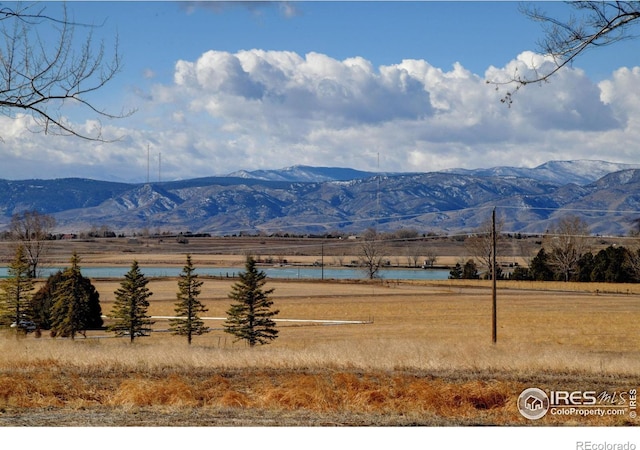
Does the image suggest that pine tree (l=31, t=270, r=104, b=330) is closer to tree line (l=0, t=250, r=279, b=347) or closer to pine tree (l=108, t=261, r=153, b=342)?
tree line (l=0, t=250, r=279, b=347)

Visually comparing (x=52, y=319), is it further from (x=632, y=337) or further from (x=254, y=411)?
(x=254, y=411)

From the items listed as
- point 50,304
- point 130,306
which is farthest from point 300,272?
point 130,306

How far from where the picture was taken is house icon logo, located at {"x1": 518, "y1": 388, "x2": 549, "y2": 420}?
12539 millimetres

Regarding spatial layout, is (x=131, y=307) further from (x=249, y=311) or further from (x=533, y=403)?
(x=533, y=403)

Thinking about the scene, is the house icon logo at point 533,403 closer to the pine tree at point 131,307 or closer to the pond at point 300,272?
the pine tree at point 131,307

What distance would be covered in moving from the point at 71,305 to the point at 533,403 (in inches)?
1711

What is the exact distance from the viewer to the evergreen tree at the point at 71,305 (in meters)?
50.4

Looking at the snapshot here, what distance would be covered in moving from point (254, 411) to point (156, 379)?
3569 mm

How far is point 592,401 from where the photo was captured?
13398mm

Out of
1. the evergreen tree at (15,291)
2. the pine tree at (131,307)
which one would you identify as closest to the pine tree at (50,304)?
the evergreen tree at (15,291)

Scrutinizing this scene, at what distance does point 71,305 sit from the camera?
51125 millimetres

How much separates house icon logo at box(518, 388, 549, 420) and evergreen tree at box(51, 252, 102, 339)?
3982 cm

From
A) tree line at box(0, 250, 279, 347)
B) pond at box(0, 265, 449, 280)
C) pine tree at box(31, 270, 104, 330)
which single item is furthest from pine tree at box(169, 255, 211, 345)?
pond at box(0, 265, 449, 280)

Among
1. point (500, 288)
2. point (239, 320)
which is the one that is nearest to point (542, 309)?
point (500, 288)
